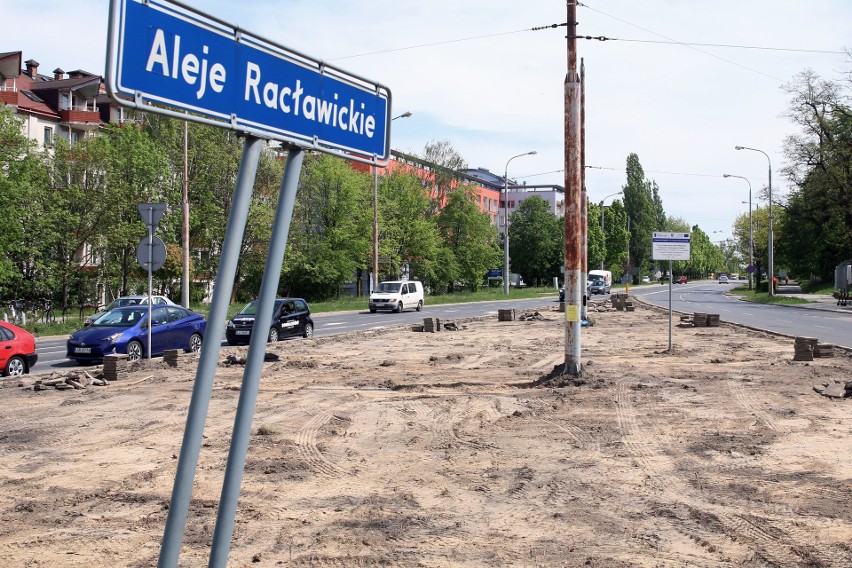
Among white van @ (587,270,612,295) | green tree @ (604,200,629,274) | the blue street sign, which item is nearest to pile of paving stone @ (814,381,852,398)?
the blue street sign

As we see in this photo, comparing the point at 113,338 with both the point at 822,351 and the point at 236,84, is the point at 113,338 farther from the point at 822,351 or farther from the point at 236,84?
the point at 236,84

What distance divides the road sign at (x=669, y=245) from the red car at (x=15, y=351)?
14541 mm

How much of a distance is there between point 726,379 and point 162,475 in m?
10.8

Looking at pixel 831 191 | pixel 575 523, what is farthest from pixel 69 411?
pixel 831 191

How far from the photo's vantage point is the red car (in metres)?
16.8

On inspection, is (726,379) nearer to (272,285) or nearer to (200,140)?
(272,285)

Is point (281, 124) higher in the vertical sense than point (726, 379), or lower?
higher

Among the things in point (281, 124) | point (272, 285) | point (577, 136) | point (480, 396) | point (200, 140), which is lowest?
point (480, 396)

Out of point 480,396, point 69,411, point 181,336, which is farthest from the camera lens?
point 181,336

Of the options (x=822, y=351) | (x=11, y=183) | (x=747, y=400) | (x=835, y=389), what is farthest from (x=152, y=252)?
(x=11, y=183)

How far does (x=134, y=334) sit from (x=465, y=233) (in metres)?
67.7

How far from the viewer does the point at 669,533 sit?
6000mm

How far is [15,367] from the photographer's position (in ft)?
56.0

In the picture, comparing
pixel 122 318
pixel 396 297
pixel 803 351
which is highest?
pixel 122 318
